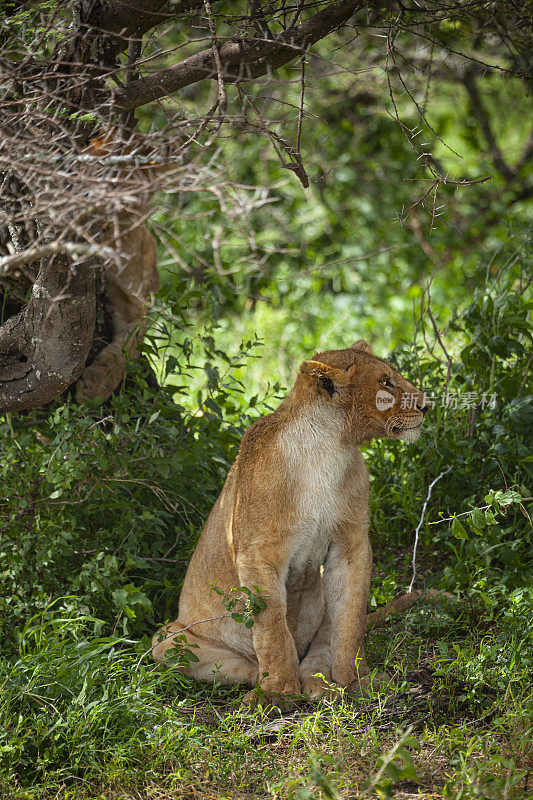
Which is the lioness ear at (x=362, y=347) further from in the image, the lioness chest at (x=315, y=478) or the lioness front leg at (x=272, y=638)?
the lioness front leg at (x=272, y=638)

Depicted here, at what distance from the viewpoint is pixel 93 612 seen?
4418 millimetres

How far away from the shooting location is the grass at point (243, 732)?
10.5ft

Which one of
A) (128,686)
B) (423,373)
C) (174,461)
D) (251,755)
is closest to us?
(251,755)

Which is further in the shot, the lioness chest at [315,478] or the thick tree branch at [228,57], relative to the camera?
the thick tree branch at [228,57]

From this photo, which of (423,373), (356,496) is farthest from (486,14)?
(356,496)

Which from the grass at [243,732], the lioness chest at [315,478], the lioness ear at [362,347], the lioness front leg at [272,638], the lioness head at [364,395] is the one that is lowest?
the grass at [243,732]

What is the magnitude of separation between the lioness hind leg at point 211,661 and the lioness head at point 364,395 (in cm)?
119

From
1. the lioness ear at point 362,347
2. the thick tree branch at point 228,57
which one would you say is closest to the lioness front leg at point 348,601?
the lioness ear at point 362,347

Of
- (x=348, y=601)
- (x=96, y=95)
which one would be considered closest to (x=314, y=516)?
(x=348, y=601)

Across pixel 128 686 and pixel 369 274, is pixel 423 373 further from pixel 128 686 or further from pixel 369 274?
pixel 369 274

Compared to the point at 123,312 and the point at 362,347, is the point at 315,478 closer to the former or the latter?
the point at 362,347

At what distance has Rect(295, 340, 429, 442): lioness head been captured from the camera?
3920 millimetres

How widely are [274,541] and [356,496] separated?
1.41 feet

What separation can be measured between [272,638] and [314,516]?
0.55 m
